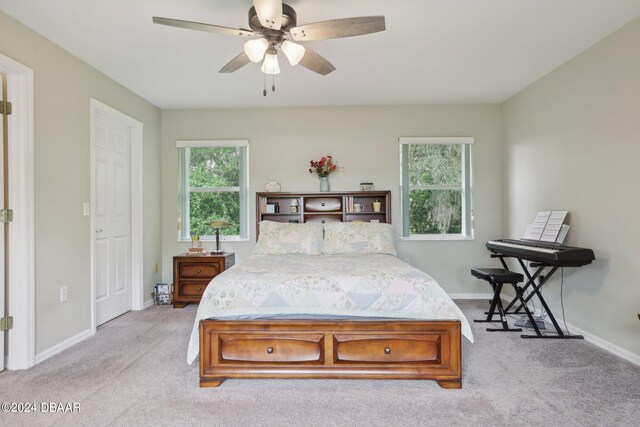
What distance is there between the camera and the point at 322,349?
2301 mm

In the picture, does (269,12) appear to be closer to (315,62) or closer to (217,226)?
(315,62)

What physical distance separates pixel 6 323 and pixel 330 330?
2334 mm

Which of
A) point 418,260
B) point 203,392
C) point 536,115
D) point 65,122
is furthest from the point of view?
point 418,260

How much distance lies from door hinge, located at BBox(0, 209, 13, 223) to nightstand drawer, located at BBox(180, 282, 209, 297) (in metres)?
1.97

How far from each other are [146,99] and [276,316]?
→ 3449 millimetres

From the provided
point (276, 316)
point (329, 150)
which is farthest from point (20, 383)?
point (329, 150)

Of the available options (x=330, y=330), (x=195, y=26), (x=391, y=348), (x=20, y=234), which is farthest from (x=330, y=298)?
(x=20, y=234)

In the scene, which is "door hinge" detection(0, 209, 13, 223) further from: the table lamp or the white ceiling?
the table lamp

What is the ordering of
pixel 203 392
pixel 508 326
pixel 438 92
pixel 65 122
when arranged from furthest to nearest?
pixel 438 92, pixel 508 326, pixel 65 122, pixel 203 392

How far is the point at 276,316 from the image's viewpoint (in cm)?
232

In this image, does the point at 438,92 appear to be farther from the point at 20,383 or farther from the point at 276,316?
the point at 20,383

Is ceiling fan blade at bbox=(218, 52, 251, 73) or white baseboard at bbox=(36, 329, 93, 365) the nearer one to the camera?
ceiling fan blade at bbox=(218, 52, 251, 73)

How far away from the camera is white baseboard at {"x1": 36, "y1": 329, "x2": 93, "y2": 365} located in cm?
271

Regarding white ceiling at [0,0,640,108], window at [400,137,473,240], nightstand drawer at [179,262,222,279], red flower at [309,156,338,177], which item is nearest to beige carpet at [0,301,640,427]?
nightstand drawer at [179,262,222,279]
